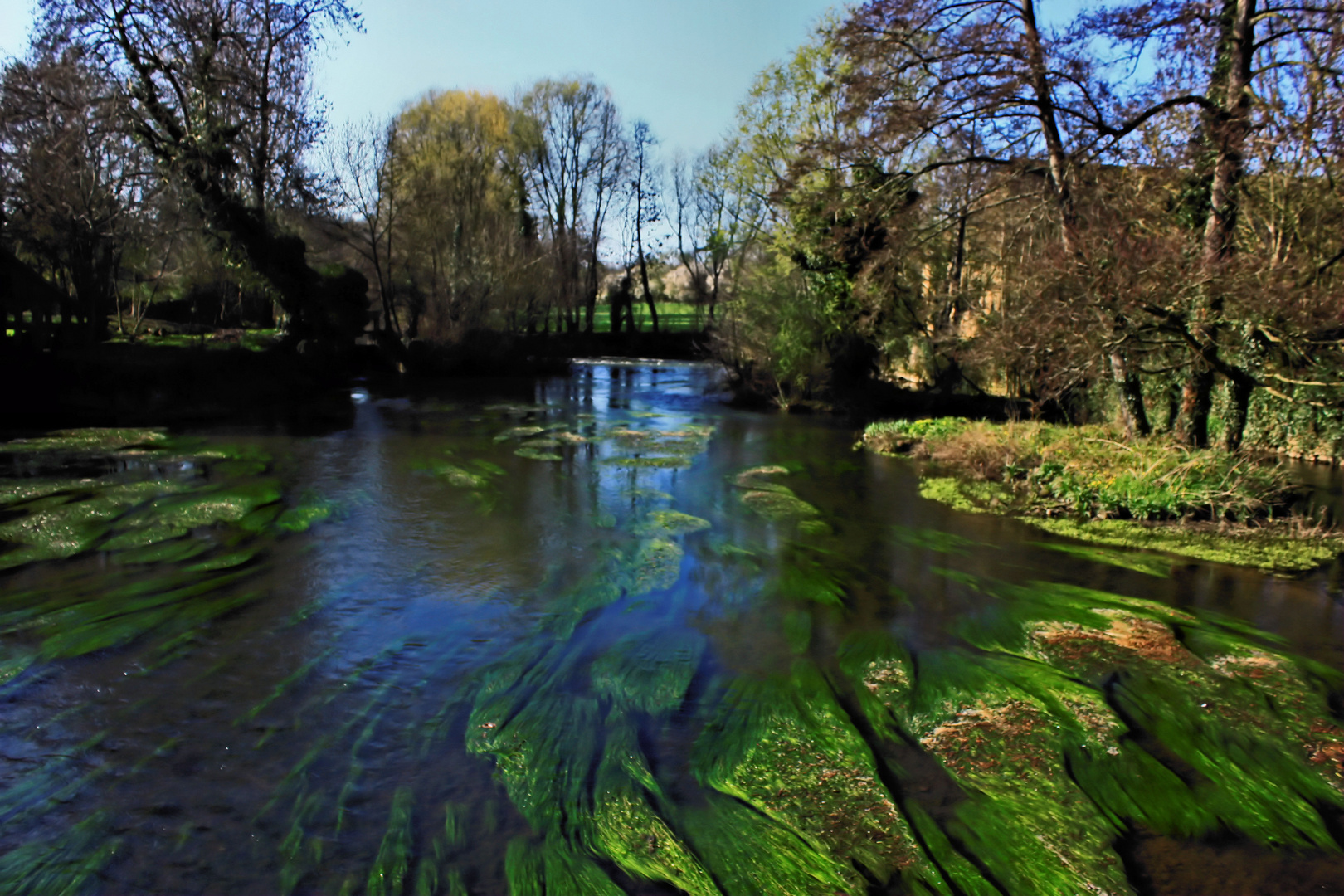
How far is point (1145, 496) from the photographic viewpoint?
31.7 feet

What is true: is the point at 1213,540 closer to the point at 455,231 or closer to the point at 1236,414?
the point at 1236,414

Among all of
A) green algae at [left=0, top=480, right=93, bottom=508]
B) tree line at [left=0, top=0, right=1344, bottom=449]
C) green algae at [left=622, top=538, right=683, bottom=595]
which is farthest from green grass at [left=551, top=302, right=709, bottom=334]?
green algae at [left=622, top=538, right=683, bottom=595]

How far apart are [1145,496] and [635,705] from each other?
735cm

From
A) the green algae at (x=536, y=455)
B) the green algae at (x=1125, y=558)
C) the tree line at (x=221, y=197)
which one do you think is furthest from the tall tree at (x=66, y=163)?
the green algae at (x=1125, y=558)

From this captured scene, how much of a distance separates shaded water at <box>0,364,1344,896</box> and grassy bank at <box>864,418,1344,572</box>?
0.69m

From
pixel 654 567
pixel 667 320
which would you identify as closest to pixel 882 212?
pixel 654 567

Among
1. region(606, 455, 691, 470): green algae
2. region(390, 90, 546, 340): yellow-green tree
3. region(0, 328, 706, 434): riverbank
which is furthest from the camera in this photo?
region(390, 90, 546, 340): yellow-green tree

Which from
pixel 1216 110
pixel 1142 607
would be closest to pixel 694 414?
pixel 1216 110

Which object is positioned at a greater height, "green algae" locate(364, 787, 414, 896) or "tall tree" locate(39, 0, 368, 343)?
"tall tree" locate(39, 0, 368, 343)

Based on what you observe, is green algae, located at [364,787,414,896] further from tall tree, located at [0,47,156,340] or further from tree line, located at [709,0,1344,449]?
tall tree, located at [0,47,156,340]

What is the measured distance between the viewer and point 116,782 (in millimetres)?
4250

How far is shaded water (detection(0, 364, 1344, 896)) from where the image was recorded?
378cm

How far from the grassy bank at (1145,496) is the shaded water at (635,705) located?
2.26 feet

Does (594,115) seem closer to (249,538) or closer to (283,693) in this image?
(249,538)
